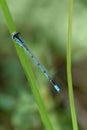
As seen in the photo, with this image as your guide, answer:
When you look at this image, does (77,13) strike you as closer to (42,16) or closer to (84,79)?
(42,16)

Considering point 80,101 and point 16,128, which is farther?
point 80,101

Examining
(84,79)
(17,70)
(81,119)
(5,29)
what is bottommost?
(81,119)

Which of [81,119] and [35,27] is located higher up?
[35,27]

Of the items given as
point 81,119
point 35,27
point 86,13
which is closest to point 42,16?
point 35,27

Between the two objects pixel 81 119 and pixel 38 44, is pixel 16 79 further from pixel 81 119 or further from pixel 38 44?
pixel 81 119

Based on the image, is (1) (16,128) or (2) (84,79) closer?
(1) (16,128)

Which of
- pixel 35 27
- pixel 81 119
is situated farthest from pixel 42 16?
pixel 81 119
